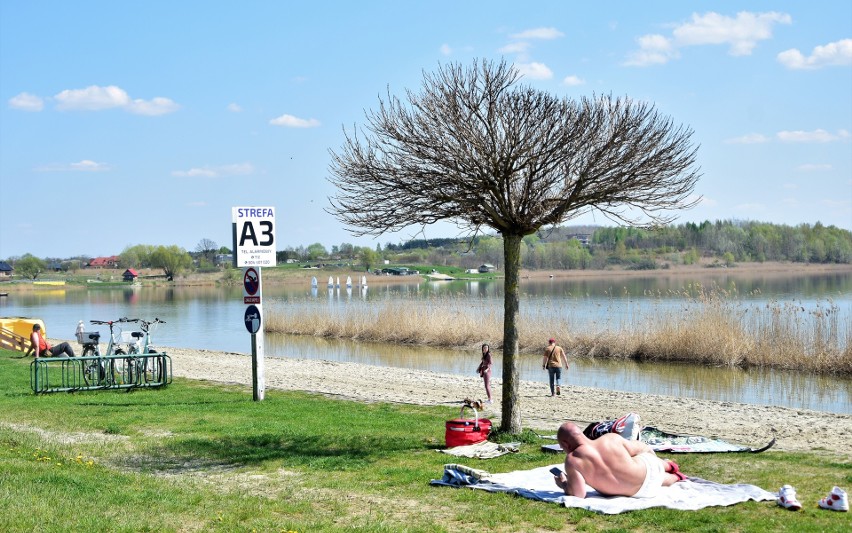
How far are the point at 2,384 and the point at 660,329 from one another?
21.5m

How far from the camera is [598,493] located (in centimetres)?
885

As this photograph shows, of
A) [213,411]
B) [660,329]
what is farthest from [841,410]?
[213,411]

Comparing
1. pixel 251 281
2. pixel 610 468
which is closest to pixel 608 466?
pixel 610 468

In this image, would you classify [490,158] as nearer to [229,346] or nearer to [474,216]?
[474,216]

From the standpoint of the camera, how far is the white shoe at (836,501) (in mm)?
7957

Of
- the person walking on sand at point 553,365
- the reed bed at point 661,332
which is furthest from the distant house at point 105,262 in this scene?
the person walking on sand at point 553,365

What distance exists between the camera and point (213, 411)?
15.7 metres

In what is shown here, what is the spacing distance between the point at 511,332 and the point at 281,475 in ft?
13.0

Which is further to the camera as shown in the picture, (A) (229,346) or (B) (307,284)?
(B) (307,284)

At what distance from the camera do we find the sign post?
16750mm

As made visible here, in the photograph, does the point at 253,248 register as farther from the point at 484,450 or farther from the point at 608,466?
the point at 608,466

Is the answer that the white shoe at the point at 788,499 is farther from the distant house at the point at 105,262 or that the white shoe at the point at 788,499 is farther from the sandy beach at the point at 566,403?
the distant house at the point at 105,262

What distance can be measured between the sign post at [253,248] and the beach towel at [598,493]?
26.9 feet

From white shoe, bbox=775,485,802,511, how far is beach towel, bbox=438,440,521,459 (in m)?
3.89
